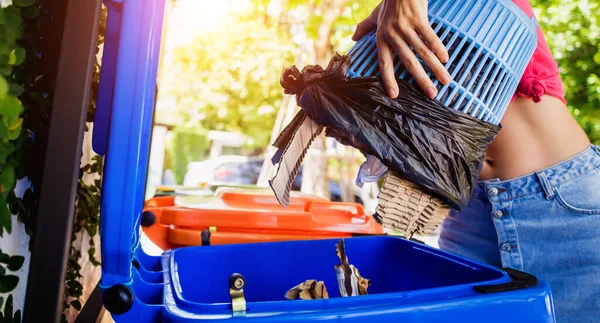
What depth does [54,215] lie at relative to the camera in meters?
0.88

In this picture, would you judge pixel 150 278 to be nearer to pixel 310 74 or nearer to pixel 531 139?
pixel 310 74

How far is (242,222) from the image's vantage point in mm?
2135

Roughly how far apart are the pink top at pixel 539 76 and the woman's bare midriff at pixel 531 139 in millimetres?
40

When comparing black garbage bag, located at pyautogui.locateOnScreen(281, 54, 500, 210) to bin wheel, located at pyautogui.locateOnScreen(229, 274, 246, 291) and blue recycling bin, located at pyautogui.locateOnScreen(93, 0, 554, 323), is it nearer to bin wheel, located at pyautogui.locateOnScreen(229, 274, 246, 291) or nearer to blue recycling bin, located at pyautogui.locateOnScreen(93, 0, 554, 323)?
blue recycling bin, located at pyautogui.locateOnScreen(93, 0, 554, 323)

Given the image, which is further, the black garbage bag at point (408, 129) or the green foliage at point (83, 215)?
the green foliage at point (83, 215)

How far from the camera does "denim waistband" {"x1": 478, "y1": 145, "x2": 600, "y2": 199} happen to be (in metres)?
1.53

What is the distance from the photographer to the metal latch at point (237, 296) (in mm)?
901

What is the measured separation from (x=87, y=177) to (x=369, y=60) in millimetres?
1313

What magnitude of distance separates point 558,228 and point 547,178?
15 cm

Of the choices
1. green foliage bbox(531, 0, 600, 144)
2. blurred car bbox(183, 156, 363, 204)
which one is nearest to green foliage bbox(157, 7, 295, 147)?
blurred car bbox(183, 156, 363, 204)

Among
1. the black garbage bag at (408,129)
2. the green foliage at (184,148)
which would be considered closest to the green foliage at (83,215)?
the black garbage bag at (408,129)

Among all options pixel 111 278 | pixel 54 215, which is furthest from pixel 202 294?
pixel 54 215

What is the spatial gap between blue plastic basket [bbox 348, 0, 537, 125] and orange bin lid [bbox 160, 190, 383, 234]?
105 centimetres

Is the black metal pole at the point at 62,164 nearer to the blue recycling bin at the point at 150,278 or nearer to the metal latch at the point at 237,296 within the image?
the blue recycling bin at the point at 150,278
